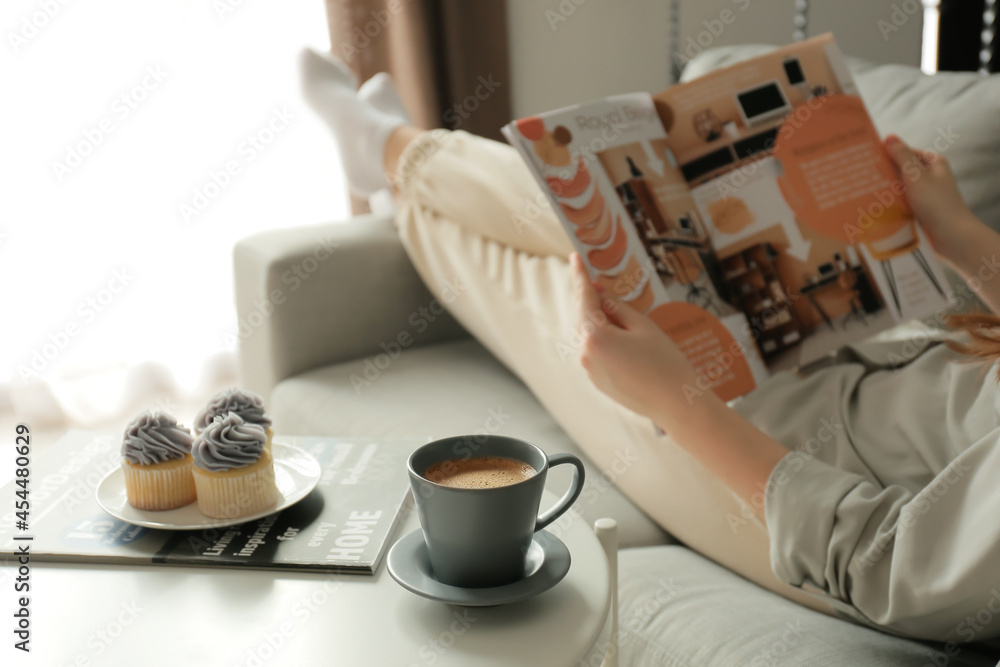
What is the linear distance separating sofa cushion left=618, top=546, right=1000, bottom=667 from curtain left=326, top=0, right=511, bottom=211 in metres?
1.55

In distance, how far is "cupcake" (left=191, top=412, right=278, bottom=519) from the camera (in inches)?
24.8

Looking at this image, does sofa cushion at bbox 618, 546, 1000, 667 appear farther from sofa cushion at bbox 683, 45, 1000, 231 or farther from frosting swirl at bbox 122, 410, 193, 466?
sofa cushion at bbox 683, 45, 1000, 231

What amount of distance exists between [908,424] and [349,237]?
0.82 metres

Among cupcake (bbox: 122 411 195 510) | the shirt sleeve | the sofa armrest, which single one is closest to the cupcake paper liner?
cupcake (bbox: 122 411 195 510)

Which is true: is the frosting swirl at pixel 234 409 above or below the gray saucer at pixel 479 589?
above

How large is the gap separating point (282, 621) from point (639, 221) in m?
0.48

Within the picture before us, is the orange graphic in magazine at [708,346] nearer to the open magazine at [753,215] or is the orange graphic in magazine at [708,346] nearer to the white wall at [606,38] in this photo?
the open magazine at [753,215]

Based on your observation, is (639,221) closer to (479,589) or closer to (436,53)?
(479,589)

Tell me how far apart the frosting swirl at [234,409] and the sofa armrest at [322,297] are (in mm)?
560

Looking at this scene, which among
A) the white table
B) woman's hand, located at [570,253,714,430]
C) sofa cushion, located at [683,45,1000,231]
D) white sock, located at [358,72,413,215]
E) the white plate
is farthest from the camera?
white sock, located at [358,72,413,215]

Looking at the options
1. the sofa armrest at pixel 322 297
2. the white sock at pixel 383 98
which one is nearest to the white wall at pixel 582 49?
the white sock at pixel 383 98

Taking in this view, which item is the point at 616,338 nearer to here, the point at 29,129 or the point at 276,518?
the point at 276,518

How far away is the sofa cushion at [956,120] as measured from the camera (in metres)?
0.99

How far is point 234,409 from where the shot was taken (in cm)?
67
